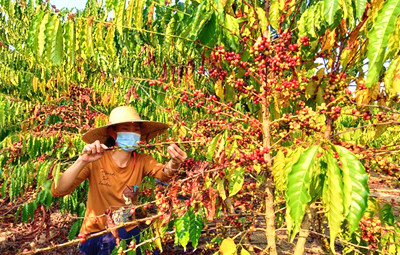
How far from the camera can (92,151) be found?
181 centimetres

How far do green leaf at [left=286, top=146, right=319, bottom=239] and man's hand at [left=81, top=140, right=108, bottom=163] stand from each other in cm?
123

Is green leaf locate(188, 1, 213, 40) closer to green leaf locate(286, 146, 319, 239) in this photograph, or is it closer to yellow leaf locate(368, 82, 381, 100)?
green leaf locate(286, 146, 319, 239)

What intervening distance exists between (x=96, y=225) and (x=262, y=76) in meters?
1.67

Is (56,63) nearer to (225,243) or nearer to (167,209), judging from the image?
(167,209)

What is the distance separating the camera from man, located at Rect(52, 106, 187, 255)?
2.16 m

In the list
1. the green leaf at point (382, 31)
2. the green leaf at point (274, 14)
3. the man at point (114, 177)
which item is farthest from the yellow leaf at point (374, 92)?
the man at point (114, 177)

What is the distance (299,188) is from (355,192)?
0.16 m

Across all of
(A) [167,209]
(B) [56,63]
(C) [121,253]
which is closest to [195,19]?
(B) [56,63]

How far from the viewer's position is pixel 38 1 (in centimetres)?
444

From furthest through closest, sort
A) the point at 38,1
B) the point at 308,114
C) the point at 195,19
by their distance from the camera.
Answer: the point at 38,1 → the point at 308,114 → the point at 195,19

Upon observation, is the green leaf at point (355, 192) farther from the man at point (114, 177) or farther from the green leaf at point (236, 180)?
the man at point (114, 177)

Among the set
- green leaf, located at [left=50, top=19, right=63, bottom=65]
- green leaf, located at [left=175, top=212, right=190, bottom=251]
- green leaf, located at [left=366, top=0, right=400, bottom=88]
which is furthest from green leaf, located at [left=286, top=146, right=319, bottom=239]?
green leaf, located at [left=50, top=19, right=63, bottom=65]

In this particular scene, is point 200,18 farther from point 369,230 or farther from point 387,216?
point 387,216

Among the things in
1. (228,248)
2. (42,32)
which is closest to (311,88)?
(228,248)
